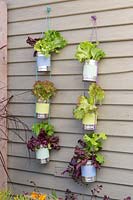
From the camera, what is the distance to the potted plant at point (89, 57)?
258 cm

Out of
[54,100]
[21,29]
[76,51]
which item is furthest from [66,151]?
[21,29]

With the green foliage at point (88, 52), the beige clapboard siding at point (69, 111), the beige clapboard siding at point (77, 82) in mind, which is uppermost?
the green foliage at point (88, 52)

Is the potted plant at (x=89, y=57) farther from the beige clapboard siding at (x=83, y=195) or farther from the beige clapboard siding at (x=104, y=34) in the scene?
the beige clapboard siding at (x=83, y=195)

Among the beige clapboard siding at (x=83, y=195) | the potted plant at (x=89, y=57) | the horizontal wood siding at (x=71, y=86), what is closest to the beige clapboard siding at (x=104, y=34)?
the horizontal wood siding at (x=71, y=86)

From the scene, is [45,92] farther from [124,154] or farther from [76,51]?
[124,154]

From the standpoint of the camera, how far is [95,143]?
2607mm

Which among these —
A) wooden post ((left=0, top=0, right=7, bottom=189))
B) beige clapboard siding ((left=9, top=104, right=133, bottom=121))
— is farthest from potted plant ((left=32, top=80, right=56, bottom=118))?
wooden post ((left=0, top=0, right=7, bottom=189))

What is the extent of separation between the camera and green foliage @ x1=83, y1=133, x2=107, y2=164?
2.61 m

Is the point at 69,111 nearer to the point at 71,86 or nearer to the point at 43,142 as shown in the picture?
the point at 71,86

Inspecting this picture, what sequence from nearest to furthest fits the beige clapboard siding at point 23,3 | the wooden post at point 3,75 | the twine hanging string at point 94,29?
1. the twine hanging string at point 94,29
2. the beige clapboard siding at point 23,3
3. the wooden post at point 3,75

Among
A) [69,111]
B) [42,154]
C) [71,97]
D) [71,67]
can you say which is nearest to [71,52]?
[71,67]

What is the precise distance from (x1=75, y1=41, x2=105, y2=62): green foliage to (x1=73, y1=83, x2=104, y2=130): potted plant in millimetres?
183

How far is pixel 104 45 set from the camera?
105 inches

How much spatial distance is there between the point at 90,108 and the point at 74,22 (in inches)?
26.7
